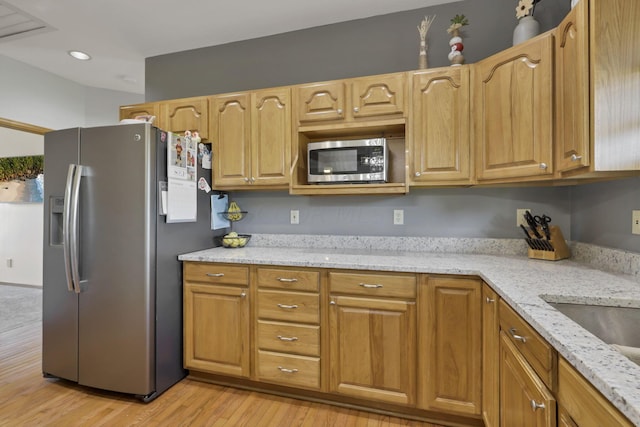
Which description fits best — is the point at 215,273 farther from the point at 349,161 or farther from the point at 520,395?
the point at 520,395

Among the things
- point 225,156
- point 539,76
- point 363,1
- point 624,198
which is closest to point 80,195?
point 225,156

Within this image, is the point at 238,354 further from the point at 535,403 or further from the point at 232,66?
the point at 232,66

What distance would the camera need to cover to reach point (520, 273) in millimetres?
1578

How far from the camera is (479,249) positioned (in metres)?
2.23

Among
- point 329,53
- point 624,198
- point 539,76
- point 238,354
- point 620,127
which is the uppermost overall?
point 329,53

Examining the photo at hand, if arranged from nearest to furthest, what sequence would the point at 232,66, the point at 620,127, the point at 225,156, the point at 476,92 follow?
1. the point at 620,127
2. the point at 476,92
3. the point at 225,156
4. the point at 232,66

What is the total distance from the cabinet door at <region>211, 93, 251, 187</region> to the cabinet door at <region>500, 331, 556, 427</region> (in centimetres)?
194

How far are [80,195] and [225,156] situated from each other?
0.98 metres

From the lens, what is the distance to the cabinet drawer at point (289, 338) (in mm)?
1957

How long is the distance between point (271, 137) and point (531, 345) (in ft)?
6.43

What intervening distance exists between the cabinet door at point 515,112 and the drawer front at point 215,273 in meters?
1.64

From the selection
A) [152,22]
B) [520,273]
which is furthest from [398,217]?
[152,22]

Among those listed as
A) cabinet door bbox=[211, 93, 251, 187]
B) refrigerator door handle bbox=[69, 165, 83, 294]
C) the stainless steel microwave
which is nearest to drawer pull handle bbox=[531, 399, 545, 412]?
the stainless steel microwave

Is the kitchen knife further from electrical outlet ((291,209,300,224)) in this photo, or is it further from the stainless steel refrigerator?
the stainless steel refrigerator
